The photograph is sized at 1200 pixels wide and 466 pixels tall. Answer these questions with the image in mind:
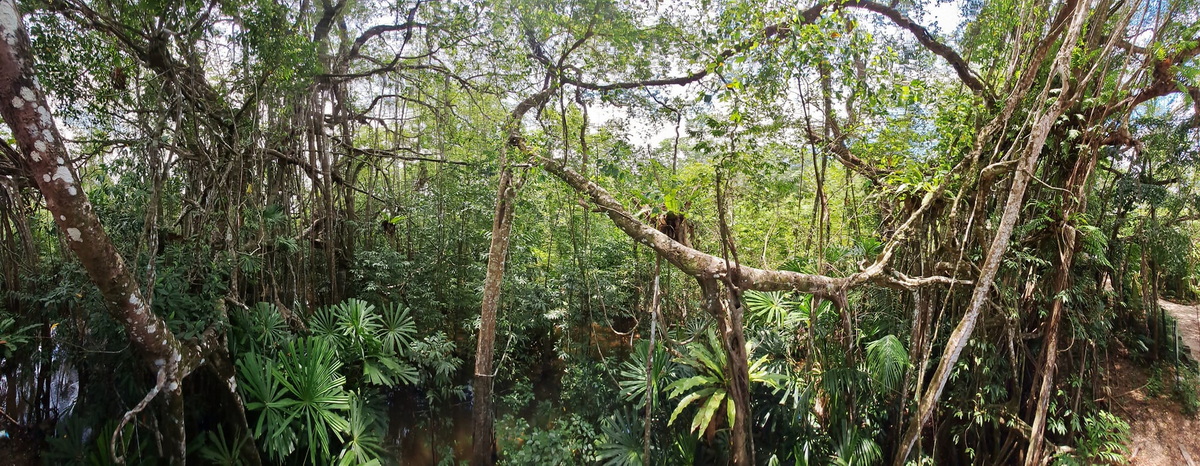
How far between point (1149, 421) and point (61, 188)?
7.10 meters

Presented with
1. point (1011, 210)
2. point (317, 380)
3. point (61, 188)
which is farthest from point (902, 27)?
point (61, 188)

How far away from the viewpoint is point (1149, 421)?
12.5 ft

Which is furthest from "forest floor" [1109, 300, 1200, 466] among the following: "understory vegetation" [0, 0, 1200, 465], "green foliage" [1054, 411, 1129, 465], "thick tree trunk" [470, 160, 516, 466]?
"thick tree trunk" [470, 160, 516, 466]

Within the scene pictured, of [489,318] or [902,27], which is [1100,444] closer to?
[902,27]

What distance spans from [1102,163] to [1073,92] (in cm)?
80

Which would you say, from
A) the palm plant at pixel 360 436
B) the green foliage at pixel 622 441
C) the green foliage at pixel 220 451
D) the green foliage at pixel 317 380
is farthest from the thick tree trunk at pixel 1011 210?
the green foliage at pixel 220 451

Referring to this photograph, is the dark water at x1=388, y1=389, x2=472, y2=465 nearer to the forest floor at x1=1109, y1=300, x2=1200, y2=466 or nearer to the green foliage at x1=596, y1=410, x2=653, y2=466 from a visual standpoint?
the green foliage at x1=596, y1=410, x2=653, y2=466

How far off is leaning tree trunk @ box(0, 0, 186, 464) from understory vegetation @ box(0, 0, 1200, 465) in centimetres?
2

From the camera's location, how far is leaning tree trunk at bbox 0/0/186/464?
6.36 ft

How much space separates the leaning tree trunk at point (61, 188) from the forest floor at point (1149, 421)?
6.49m

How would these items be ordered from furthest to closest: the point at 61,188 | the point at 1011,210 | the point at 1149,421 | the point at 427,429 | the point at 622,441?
1. the point at 427,429
2. the point at 622,441
3. the point at 1149,421
4. the point at 1011,210
5. the point at 61,188

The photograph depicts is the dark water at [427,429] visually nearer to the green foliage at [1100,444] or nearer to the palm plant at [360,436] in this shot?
the palm plant at [360,436]

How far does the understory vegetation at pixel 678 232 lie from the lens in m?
2.97

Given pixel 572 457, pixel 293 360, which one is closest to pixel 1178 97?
pixel 572 457
